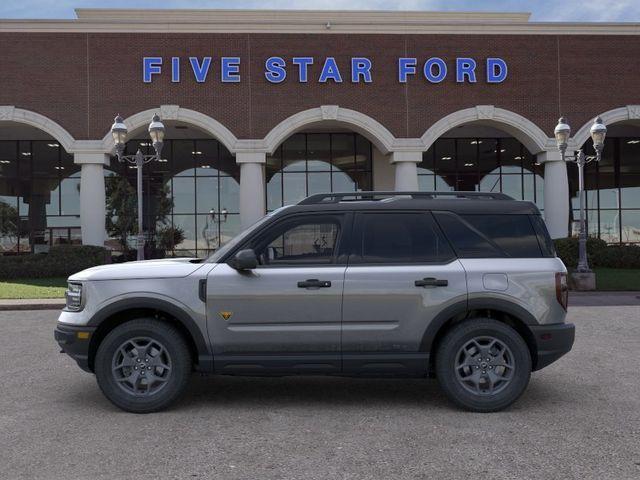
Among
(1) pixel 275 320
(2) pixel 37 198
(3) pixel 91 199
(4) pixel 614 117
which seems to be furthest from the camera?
(2) pixel 37 198

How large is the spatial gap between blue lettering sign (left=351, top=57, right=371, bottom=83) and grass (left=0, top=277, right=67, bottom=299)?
1343cm

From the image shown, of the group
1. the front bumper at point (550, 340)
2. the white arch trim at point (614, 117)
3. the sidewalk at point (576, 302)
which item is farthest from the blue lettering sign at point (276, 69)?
the front bumper at point (550, 340)

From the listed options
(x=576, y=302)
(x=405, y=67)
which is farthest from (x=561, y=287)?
(x=405, y=67)

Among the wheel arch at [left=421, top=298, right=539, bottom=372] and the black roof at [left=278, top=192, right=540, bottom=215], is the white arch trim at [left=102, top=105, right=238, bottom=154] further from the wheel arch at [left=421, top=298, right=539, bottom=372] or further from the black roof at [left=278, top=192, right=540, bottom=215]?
the wheel arch at [left=421, top=298, right=539, bottom=372]

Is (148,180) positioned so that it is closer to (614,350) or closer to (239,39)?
(239,39)

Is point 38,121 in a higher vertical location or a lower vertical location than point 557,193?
higher

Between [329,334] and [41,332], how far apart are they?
7.44m

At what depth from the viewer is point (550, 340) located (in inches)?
204

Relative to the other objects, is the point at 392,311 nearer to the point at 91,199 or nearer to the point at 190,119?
the point at 190,119

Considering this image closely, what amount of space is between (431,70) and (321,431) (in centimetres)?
2097

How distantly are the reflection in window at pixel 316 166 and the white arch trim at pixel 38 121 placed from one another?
943 cm

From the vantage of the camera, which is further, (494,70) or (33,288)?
(494,70)

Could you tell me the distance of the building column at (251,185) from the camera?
74.7 ft

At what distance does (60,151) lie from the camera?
94.9 ft
